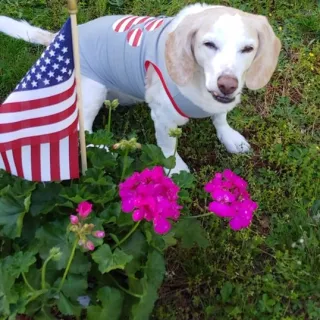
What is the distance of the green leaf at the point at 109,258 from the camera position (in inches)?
68.1

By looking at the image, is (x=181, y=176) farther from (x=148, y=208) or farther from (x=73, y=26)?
(x=73, y=26)

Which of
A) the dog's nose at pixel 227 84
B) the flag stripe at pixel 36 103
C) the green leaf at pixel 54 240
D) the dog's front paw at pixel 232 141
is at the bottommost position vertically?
the dog's front paw at pixel 232 141

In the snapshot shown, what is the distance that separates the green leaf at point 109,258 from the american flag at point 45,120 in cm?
27

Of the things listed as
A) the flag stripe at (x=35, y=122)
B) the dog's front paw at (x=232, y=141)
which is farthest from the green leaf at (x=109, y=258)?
the dog's front paw at (x=232, y=141)

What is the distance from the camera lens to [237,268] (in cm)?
238

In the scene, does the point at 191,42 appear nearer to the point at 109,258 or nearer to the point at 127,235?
the point at 127,235

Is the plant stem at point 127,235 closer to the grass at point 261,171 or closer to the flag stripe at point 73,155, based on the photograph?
the flag stripe at point 73,155

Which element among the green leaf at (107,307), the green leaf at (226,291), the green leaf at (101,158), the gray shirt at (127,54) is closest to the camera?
the green leaf at (107,307)

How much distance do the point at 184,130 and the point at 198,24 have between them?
851mm

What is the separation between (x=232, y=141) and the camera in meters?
2.85

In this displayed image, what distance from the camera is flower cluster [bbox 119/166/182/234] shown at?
5.33ft

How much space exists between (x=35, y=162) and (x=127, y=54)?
870 mm

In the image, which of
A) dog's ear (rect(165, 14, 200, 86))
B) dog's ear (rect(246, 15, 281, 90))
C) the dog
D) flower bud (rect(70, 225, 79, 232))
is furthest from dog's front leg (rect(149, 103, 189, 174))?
flower bud (rect(70, 225, 79, 232))

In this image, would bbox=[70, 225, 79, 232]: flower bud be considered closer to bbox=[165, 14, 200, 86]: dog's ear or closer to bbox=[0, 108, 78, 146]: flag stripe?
bbox=[0, 108, 78, 146]: flag stripe
